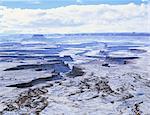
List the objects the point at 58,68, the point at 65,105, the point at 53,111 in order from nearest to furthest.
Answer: the point at 53,111 < the point at 65,105 < the point at 58,68

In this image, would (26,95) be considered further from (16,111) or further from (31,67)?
(31,67)

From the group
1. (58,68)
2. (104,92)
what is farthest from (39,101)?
(58,68)

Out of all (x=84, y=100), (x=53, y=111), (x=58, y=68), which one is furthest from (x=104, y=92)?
(x=58, y=68)

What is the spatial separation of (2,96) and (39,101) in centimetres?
88

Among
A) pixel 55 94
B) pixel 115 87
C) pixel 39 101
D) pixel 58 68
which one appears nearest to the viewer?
pixel 39 101

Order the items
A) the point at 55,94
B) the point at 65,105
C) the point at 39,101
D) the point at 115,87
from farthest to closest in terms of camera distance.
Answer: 1. the point at 115,87
2. the point at 55,94
3. the point at 39,101
4. the point at 65,105

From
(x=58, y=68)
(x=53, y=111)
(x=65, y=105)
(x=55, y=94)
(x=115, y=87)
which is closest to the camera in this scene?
(x=53, y=111)

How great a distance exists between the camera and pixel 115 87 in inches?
315

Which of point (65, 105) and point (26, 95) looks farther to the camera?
point (26, 95)

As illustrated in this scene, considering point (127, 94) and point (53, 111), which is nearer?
point (53, 111)

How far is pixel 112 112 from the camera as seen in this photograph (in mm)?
5812

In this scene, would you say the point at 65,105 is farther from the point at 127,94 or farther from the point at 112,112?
the point at 127,94

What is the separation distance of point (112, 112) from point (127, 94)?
5.03 feet

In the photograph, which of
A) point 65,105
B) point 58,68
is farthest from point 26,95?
point 58,68
